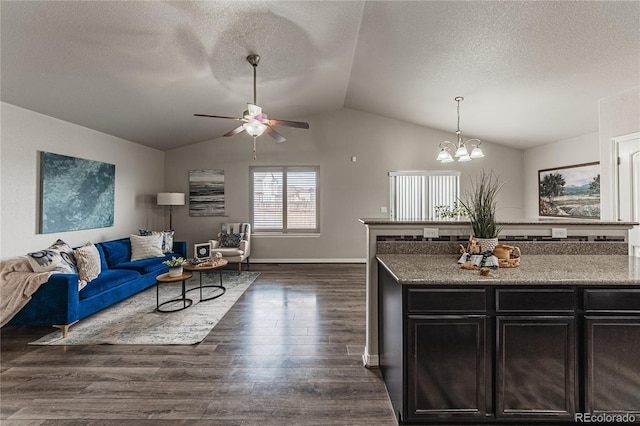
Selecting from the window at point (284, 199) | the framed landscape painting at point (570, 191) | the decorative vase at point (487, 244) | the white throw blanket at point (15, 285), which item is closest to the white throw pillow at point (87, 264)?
the white throw blanket at point (15, 285)

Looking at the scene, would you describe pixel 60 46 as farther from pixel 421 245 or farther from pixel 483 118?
pixel 483 118

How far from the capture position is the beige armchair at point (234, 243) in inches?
211

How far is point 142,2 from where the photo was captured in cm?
226

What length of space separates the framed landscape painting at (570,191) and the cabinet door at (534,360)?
4274mm

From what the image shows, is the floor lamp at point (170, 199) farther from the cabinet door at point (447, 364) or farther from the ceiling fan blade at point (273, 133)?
the cabinet door at point (447, 364)

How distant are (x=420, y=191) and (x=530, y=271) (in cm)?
469

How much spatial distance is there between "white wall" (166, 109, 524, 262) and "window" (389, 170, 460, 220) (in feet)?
0.60

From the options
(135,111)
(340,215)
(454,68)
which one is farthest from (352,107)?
(135,111)

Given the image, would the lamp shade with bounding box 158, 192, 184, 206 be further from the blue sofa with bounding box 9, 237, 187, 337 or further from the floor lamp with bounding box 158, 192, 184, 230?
the blue sofa with bounding box 9, 237, 187, 337

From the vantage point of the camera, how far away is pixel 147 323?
314 centimetres

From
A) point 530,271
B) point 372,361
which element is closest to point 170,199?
point 372,361

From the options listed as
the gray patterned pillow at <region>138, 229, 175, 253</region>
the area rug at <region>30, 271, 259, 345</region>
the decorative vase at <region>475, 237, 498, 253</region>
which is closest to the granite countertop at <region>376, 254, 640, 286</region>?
the decorative vase at <region>475, 237, 498, 253</region>

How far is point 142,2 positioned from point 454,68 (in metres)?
3.38

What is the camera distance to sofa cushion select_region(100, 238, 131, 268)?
4.18 m
